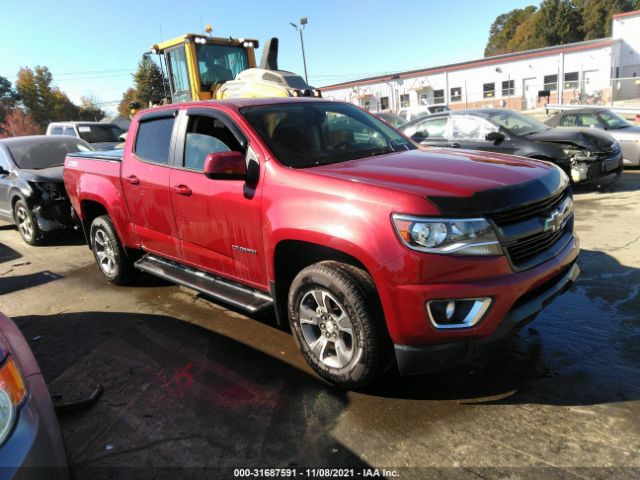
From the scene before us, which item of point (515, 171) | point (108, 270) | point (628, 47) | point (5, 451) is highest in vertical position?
point (628, 47)

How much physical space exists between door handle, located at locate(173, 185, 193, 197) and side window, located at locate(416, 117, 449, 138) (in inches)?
247

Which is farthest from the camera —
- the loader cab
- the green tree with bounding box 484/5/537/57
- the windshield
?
the green tree with bounding box 484/5/537/57

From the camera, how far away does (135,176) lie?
14.7 ft

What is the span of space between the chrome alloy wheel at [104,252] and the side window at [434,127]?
6.26 meters

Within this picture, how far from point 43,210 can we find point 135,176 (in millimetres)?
3708

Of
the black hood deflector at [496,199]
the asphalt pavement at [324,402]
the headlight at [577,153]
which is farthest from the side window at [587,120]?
the black hood deflector at [496,199]

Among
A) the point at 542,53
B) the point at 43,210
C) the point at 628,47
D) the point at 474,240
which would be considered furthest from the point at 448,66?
the point at 474,240

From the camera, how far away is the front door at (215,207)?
3348 millimetres

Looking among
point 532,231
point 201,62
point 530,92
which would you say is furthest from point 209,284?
point 530,92

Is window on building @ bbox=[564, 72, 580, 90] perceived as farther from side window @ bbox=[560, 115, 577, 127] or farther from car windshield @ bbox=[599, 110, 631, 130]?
side window @ bbox=[560, 115, 577, 127]

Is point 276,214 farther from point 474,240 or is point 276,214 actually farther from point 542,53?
point 542,53

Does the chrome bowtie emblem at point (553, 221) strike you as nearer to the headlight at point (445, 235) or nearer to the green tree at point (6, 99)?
the headlight at point (445, 235)

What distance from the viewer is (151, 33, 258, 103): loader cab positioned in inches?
383

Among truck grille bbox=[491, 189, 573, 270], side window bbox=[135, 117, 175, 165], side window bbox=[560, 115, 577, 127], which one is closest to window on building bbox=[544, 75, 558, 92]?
side window bbox=[560, 115, 577, 127]
